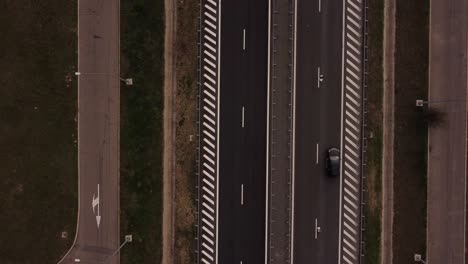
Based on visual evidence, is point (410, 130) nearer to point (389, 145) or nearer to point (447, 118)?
point (389, 145)

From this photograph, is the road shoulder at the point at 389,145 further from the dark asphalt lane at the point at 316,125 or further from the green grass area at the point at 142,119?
the green grass area at the point at 142,119

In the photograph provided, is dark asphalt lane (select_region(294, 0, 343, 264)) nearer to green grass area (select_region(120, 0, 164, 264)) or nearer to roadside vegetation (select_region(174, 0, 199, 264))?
roadside vegetation (select_region(174, 0, 199, 264))

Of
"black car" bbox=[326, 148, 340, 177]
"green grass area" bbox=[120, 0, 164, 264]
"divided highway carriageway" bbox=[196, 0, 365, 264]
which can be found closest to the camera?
"black car" bbox=[326, 148, 340, 177]

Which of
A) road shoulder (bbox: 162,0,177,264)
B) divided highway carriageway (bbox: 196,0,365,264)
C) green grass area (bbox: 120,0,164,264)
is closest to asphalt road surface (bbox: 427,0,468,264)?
divided highway carriageway (bbox: 196,0,365,264)

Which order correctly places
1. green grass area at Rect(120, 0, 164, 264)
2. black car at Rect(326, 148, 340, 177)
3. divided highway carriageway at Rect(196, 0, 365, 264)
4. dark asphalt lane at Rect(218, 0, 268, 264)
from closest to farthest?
1. black car at Rect(326, 148, 340, 177)
2. green grass area at Rect(120, 0, 164, 264)
3. divided highway carriageway at Rect(196, 0, 365, 264)
4. dark asphalt lane at Rect(218, 0, 268, 264)
